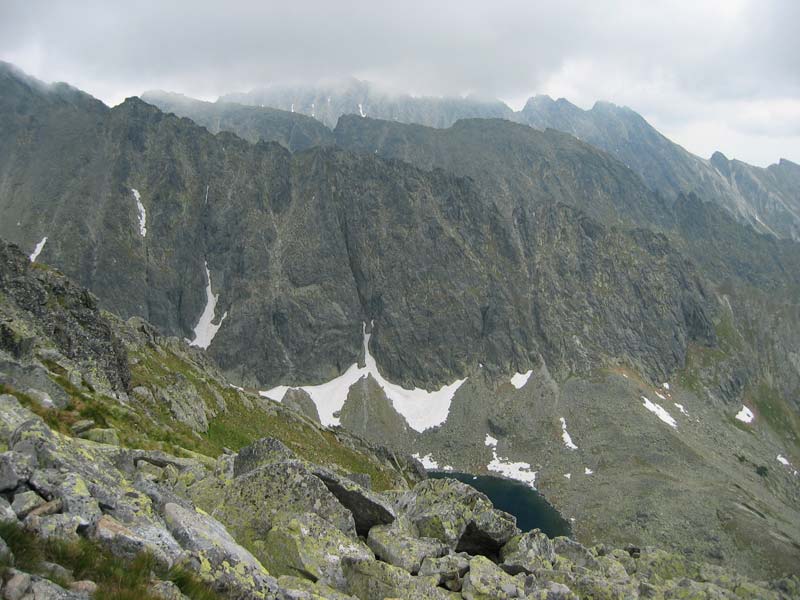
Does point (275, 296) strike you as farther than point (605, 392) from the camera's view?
Yes

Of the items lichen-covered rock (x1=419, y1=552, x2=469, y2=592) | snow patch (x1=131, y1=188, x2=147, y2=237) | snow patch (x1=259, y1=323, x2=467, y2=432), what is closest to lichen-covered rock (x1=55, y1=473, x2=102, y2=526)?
lichen-covered rock (x1=419, y1=552, x2=469, y2=592)

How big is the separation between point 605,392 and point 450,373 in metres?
43.0

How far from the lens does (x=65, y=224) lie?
15975 cm

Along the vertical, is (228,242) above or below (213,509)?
above

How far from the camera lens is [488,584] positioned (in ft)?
44.4

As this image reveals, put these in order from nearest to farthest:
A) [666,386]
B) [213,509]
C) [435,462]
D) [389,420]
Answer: [213,509] < [435,462] < [389,420] < [666,386]

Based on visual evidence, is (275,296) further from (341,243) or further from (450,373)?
(450,373)

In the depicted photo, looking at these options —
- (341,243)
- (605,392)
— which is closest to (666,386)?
(605,392)

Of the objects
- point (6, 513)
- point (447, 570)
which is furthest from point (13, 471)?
point (447, 570)

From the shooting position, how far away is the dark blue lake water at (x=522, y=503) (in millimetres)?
91188

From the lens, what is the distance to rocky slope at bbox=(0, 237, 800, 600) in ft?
21.5

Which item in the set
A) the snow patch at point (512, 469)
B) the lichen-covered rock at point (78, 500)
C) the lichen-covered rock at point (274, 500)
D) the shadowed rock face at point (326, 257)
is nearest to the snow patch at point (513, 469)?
the snow patch at point (512, 469)

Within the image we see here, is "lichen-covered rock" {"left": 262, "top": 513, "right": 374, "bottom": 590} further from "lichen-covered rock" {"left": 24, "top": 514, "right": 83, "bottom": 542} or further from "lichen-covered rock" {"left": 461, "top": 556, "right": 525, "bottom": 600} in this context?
"lichen-covered rock" {"left": 24, "top": 514, "right": 83, "bottom": 542}

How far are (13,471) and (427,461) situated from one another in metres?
120
